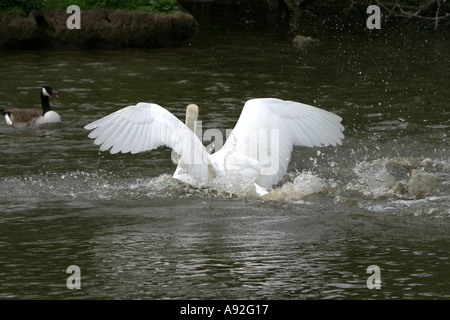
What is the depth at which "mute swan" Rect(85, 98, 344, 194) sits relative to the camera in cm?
823

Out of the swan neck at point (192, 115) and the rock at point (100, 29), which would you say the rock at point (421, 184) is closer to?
the swan neck at point (192, 115)

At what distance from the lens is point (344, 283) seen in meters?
6.28

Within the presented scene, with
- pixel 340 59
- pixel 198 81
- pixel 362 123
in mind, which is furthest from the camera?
pixel 340 59

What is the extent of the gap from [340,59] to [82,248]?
424 inches

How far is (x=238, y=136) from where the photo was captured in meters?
8.70

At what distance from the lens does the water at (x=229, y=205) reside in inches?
251

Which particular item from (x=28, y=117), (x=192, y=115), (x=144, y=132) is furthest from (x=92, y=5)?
(x=144, y=132)

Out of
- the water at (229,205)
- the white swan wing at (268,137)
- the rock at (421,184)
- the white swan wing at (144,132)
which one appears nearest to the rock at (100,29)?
the water at (229,205)

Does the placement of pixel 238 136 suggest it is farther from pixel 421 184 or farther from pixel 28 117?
pixel 28 117

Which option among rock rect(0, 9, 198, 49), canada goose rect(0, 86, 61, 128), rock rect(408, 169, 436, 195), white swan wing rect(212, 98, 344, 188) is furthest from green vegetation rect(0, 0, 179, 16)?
rock rect(408, 169, 436, 195)

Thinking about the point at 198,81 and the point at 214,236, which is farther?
the point at 198,81

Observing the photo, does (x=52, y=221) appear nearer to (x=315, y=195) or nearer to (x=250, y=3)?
(x=315, y=195)

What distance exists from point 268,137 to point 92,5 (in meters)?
10.8
